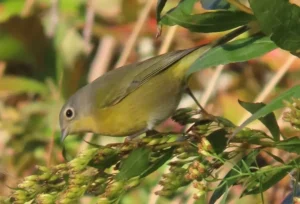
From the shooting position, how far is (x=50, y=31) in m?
3.15

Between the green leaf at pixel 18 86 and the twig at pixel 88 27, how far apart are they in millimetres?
245

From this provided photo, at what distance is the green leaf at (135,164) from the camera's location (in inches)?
41.0

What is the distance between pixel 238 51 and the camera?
3.44ft

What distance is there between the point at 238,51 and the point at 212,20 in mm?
52

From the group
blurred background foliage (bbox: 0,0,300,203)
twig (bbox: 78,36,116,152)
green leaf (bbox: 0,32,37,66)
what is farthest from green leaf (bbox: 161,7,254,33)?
green leaf (bbox: 0,32,37,66)

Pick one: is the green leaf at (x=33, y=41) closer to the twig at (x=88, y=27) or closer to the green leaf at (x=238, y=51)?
the twig at (x=88, y=27)

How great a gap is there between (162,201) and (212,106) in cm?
42

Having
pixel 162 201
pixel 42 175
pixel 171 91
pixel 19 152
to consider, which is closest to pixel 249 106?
pixel 42 175

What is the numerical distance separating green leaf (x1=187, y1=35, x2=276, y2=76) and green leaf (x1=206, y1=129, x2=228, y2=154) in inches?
3.8

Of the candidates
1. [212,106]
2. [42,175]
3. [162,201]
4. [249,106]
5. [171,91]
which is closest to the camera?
[42,175]

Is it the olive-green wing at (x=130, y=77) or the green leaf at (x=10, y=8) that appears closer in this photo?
the olive-green wing at (x=130, y=77)

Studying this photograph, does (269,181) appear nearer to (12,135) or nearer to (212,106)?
(212,106)

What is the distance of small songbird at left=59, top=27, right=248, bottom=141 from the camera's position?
1.67 metres

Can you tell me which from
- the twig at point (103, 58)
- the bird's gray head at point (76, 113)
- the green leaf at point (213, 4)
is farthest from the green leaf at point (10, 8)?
the green leaf at point (213, 4)
